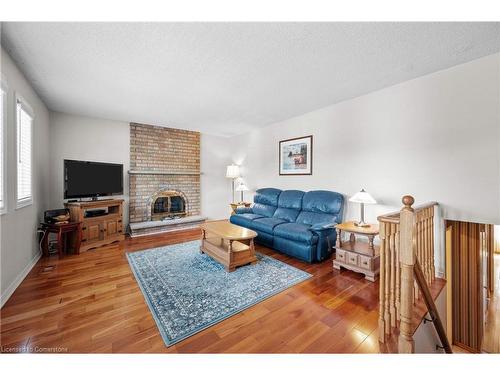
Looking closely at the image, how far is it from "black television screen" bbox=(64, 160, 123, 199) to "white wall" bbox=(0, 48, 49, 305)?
1.16 ft

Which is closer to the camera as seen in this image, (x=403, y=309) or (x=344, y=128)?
(x=403, y=309)

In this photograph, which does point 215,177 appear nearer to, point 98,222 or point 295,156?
point 295,156

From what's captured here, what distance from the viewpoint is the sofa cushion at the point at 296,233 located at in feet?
9.32

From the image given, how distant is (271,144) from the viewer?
4.69m

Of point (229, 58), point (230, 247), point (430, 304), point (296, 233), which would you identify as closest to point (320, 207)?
point (296, 233)

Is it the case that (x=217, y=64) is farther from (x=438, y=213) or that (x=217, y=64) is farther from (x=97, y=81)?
(x=438, y=213)

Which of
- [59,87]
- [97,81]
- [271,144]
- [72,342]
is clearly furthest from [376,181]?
[59,87]

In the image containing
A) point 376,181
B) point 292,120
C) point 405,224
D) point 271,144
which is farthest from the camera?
point 271,144

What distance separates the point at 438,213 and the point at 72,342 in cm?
368

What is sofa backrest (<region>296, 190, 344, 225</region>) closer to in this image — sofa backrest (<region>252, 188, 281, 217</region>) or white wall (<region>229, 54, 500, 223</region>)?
white wall (<region>229, 54, 500, 223</region>)

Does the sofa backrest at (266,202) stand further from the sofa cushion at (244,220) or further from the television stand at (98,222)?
the television stand at (98,222)

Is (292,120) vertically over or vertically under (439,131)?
over

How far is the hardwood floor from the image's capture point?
1.44m
